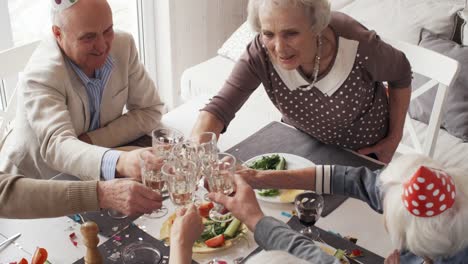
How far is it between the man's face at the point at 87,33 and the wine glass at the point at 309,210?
88cm

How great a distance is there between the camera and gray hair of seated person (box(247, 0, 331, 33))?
6.25 ft

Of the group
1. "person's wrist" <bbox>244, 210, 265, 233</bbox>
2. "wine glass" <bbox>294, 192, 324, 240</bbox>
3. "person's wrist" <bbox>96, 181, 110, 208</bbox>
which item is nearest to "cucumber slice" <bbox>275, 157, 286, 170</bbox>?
"wine glass" <bbox>294, 192, 324, 240</bbox>

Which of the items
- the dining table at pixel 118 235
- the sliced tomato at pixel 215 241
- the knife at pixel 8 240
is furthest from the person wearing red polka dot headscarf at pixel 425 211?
the knife at pixel 8 240

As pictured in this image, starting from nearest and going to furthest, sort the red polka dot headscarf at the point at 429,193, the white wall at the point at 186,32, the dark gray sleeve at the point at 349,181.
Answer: the red polka dot headscarf at the point at 429,193
the dark gray sleeve at the point at 349,181
the white wall at the point at 186,32

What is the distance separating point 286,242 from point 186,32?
8.24ft

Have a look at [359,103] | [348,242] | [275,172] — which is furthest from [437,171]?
[359,103]

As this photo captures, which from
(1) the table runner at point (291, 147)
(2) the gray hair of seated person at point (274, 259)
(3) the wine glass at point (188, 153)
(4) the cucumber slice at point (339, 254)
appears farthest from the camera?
(1) the table runner at point (291, 147)

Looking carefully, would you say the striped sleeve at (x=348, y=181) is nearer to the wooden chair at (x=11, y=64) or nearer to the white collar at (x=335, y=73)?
the white collar at (x=335, y=73)

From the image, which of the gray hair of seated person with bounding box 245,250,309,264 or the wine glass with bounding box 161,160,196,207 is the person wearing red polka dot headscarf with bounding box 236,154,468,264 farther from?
the wine glass with bounding box 161,160,196,207

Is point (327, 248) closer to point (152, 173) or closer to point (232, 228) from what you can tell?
point (232, 228)

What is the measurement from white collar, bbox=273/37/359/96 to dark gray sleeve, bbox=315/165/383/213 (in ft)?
1.20

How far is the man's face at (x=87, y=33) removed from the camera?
191 cm

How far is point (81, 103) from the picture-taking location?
2.03m

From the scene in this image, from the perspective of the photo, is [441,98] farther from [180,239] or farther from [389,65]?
[180,239]
